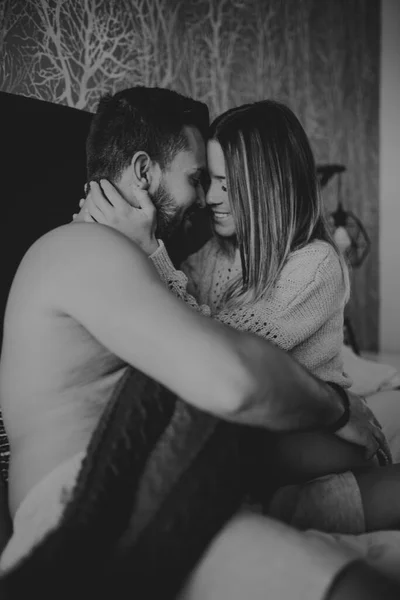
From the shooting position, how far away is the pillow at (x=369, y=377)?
2014 mm

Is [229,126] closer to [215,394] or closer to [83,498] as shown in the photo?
[215,394]

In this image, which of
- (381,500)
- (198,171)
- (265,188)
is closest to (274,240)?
(265,188)

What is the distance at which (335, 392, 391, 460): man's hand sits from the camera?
1058 millimetres

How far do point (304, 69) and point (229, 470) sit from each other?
117 inches

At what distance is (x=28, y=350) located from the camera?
2.91ft

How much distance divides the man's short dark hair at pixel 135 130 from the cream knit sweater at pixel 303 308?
223mm

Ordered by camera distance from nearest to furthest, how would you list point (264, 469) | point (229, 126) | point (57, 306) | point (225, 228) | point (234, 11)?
point (57, 306) → point (264, 469) → point (229, 126) → point (225, 228) → point (234, 11)

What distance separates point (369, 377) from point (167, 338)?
1.48m

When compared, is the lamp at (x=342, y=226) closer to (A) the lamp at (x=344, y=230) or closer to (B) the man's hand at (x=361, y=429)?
(A) the lamp at (x=344, y=230)

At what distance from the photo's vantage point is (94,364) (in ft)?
3.01

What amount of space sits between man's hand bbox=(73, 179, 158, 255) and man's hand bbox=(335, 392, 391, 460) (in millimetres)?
556

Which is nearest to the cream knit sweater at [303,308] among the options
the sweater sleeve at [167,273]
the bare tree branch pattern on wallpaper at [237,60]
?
the sweater sleeve at [167,273]

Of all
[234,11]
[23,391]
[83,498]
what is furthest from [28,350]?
[234,11]

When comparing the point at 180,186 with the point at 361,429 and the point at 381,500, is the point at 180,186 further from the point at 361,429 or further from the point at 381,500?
the point at 381,500
